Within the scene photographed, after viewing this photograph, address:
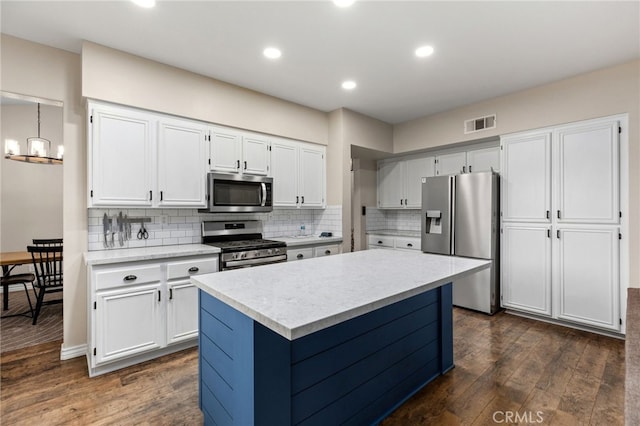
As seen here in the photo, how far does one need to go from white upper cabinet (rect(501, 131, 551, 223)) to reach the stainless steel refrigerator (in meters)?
0.14

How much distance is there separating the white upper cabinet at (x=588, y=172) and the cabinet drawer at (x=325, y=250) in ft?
8.39

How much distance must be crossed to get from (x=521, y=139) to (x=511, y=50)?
130cm

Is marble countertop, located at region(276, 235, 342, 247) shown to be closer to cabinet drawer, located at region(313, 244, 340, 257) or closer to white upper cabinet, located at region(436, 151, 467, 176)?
cabinet drawer, located at region(313, 244, 340, 257)

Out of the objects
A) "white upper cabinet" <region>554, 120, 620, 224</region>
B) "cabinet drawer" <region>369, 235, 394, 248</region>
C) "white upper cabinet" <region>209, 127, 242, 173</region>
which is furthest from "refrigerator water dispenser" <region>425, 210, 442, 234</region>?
"white upper cabinet" <region>209, 127, 242, 173</region>

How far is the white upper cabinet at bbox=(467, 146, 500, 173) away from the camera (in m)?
4.11

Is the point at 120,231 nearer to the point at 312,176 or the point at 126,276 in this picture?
the point at 126,276

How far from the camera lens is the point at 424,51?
2.77m

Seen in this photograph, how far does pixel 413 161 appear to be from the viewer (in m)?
5.05

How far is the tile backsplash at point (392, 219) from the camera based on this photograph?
17.9 feet

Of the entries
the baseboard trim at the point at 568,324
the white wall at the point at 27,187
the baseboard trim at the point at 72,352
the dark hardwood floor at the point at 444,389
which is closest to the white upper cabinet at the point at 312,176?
the dark hardwood floor at the point at 444,389

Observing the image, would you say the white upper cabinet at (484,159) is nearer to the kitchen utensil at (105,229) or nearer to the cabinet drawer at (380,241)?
the cabinet drawer at (380,241)

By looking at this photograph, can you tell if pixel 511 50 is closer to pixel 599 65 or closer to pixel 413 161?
pixel 599 65

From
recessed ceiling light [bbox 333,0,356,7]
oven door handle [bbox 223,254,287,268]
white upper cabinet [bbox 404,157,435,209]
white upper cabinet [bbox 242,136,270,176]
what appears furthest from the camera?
white upper cabinet [bbox 404,157,435,209]

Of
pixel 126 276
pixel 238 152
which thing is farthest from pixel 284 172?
pixel 126 276
